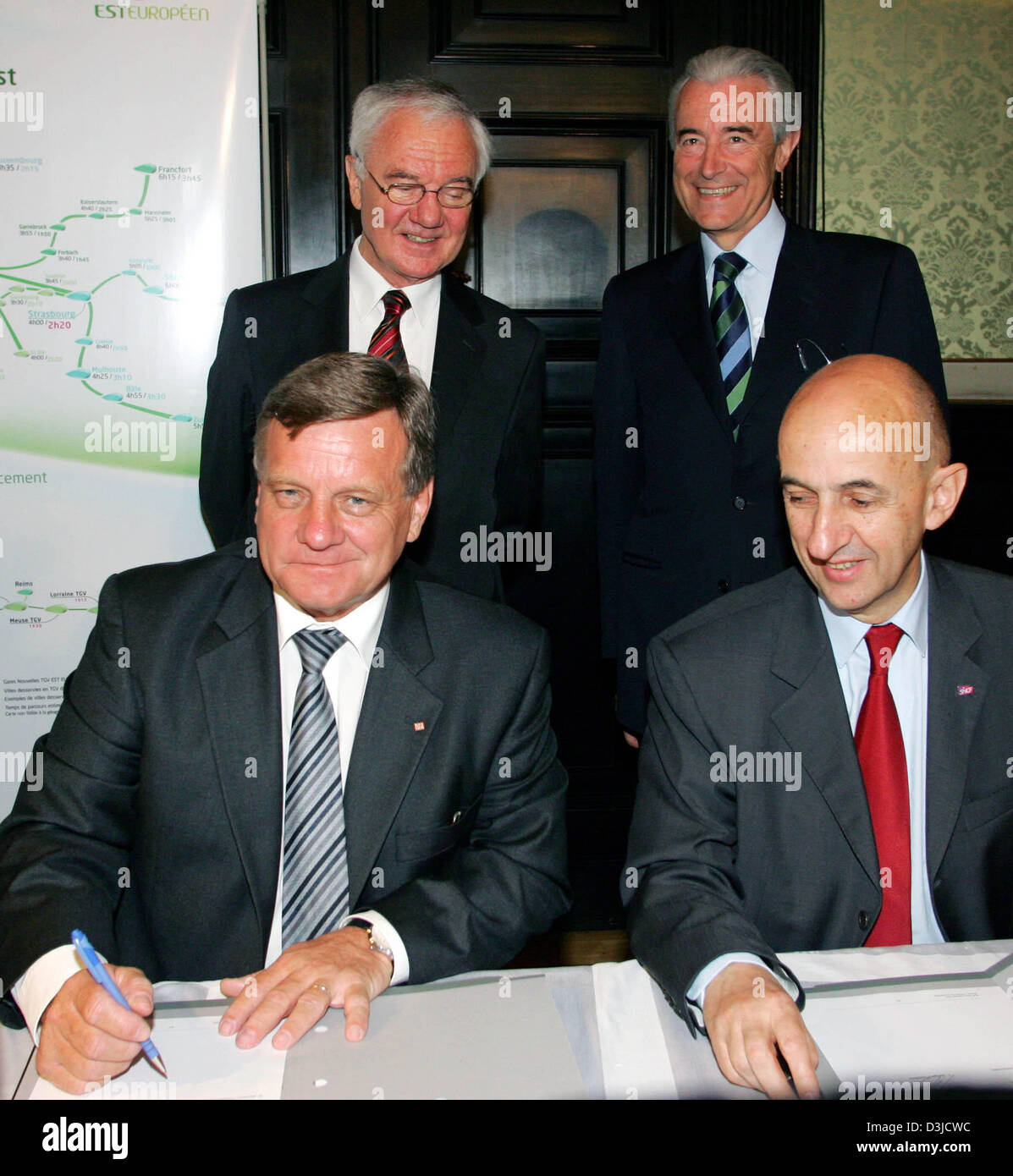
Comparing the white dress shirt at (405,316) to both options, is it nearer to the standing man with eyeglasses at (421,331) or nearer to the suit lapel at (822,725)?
the standing man with eyeglasses at (421,331)

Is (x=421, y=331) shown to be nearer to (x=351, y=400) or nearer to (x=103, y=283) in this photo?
(x=351, y=400)

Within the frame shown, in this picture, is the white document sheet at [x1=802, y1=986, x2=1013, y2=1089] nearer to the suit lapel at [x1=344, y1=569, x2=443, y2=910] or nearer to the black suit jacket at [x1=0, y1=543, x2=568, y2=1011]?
the black suit jacket at [x1=0, y1=543, x2=568, y2=1011]

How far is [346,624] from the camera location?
1983 mm

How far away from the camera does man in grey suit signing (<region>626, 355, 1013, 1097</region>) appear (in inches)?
71.3

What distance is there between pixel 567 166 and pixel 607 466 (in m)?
1.57

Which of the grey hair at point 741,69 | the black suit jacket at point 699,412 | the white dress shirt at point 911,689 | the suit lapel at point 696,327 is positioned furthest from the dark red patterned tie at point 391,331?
the white dress shirt at point 911,689

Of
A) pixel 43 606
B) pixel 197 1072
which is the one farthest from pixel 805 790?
pixel 43 606

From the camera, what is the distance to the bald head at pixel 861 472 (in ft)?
6.11

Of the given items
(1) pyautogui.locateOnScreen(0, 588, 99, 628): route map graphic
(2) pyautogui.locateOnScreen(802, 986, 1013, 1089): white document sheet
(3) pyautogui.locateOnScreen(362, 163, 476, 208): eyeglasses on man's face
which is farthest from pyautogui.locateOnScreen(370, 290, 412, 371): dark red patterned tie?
(2) pyautogui.locateOnScreen(802, 986, 1013, 1089): white document sheet

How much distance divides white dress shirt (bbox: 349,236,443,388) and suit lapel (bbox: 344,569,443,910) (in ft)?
3.69

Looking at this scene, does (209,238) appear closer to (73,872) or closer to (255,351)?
(255,351)

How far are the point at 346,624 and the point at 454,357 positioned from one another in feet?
3.79

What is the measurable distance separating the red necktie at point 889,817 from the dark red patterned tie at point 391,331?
150 cm
